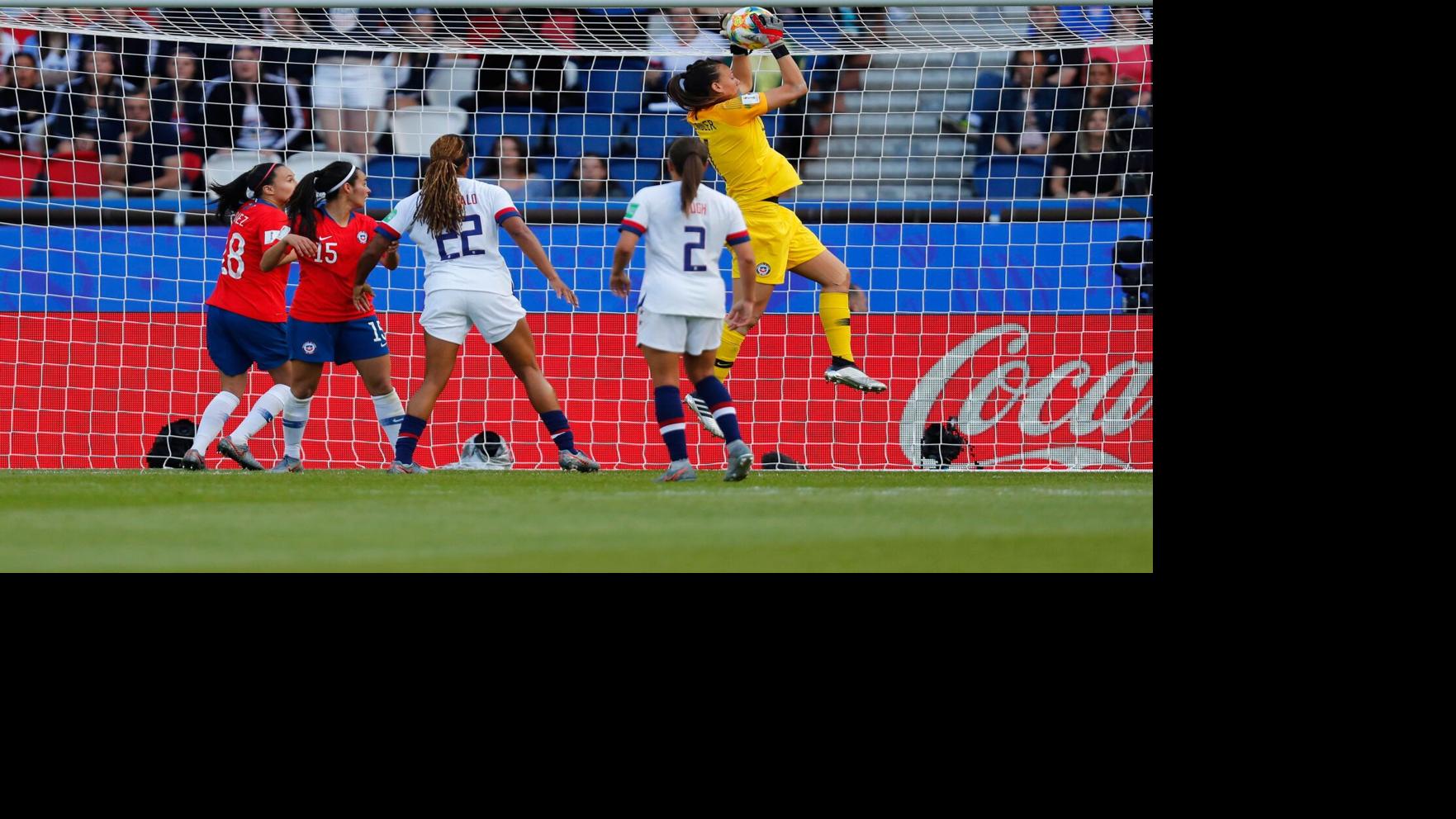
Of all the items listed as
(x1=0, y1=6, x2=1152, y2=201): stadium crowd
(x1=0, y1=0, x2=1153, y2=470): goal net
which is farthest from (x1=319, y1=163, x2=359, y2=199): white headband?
(x1=0, y1=6, x2=1152, y2=201): stadium crowd

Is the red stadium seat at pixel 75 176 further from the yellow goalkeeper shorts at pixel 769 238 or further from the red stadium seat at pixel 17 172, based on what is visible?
the yellow goalkeeper shorts at pixel 769 238

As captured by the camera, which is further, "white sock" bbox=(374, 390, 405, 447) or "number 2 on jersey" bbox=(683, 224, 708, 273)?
"white sock" bbox=(374, 390, 405, 447)

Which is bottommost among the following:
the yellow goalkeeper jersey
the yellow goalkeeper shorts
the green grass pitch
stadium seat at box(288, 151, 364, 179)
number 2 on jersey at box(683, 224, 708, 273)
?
the green grass pitch

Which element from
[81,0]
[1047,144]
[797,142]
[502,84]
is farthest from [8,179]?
[1047,144]

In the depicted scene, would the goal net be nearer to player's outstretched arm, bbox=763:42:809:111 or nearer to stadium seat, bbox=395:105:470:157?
stadium seat, bbox=395:105:470:157

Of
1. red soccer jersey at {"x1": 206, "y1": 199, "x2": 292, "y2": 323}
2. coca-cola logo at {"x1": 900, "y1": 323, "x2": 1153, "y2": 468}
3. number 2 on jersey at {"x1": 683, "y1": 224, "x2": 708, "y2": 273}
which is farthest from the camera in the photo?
coca-cola logo at {"x1": 900, "y1": 323, "x2": 1153, "y2": 468}

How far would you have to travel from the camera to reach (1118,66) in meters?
11.0

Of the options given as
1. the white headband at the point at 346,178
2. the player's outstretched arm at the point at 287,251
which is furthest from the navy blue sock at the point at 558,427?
the white headband at the point at 346,178

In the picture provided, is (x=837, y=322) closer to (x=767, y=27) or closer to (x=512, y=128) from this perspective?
(x=767, y=27)

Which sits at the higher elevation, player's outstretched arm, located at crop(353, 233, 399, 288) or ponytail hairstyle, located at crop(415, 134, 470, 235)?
ponytail hairstyle, located at crop(415, 134, 470, 235)

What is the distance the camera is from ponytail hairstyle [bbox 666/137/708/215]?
6.99 meters

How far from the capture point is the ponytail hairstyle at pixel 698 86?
790cm

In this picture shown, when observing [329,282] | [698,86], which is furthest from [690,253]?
[329,282]

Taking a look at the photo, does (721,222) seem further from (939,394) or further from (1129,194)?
(1129,194)
